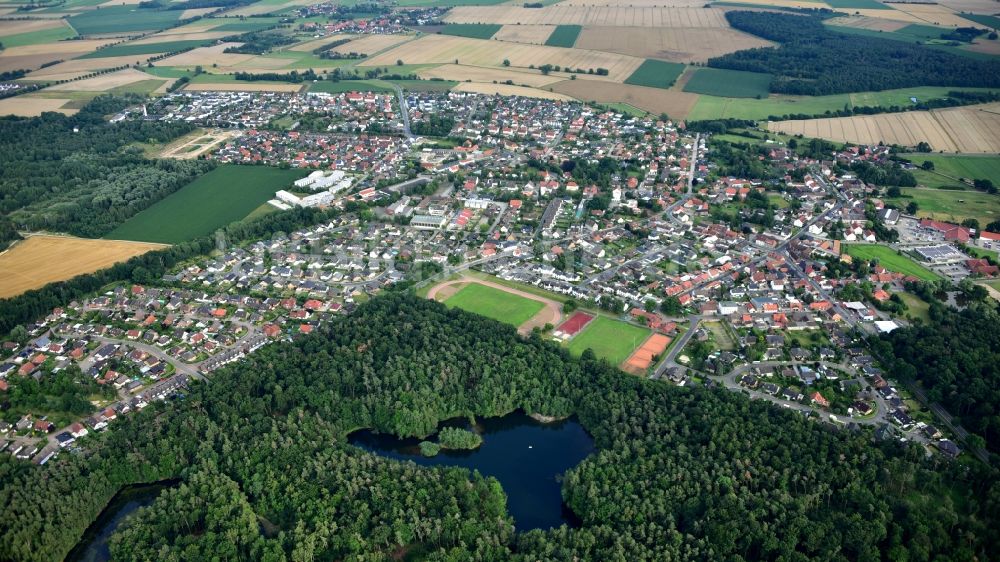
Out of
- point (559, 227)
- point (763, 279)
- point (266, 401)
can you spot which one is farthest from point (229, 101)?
point (763, 279)

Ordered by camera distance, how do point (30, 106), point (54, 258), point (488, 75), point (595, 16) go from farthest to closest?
point (595, 16) < point (488, 75) < point (30, 106) < point (54, 258)

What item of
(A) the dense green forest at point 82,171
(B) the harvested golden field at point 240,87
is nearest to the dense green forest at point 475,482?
(A) the dense green forest at point 82,171

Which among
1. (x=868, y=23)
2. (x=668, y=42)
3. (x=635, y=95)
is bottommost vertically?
(x=635, y=95)

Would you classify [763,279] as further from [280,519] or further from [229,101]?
[229,101]

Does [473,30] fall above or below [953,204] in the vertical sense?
above

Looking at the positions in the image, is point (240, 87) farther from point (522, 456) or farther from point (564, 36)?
point (522, 456)

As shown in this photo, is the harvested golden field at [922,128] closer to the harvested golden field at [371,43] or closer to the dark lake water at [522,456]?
the dark lake water at [522,456]

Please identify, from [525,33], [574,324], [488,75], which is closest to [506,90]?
[488,75]
